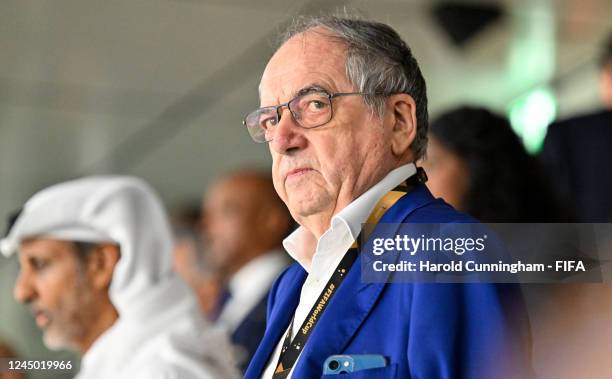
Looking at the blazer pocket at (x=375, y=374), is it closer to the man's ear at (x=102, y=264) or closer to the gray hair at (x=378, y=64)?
the gray hair at (x=378, y=64)

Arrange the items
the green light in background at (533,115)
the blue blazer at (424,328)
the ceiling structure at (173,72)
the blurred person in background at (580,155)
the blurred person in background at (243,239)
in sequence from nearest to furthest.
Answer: the blue blazer at (424,328)
the blurred person in background at (580,155)
the green light in background at (533,115)
the blurred person in background at (243,239)
the ceiling structure at (173,72)

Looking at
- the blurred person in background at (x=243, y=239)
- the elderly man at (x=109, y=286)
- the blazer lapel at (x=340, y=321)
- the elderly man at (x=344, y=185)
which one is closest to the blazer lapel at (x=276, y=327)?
the elderly man at (x=344, y=185)

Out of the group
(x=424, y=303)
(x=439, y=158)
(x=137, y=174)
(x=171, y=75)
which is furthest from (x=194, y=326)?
(x=137, y=174)

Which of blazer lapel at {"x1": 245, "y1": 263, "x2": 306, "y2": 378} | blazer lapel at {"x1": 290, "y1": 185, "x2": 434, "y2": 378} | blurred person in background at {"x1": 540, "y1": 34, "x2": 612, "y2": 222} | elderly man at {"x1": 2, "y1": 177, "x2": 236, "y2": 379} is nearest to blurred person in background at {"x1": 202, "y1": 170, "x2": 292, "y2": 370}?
elderly man at {"x1": 2, "y1": 177, "x2": 236, "y2": 379}

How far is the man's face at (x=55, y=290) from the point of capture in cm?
150

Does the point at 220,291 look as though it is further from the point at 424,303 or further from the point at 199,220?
the point at 424,303

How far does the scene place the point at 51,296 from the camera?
1.51m

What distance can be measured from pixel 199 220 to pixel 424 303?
1.91 m

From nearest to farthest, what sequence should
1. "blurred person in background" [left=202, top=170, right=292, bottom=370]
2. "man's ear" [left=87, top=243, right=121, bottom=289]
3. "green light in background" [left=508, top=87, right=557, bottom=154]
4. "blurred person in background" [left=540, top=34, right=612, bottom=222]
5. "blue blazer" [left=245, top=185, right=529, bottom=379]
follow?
1. "blue blazer" [left=245, top=185, right=529, bottom=379]
2. "man's ear" [left=87, top=243, right=121, bottom=289]
3. "blurred person in background" [left=540, top=34, right=612, bottom=222]
4. "green light in background" [left=508, top=87, right=557, bottom=154]
5. "blurred person in background" [left=202, top=170, right=292, bottom=370]

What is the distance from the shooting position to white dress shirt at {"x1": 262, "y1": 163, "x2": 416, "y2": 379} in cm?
111

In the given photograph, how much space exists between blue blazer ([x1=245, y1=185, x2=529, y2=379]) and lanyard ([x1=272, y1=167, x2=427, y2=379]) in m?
0.01

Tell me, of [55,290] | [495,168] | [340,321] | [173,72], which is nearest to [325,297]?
[340,321]

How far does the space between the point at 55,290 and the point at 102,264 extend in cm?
9

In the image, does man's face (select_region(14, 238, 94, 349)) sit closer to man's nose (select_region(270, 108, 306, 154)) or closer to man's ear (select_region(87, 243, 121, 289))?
man's ear (select_region(87, 243, 121, 289))
